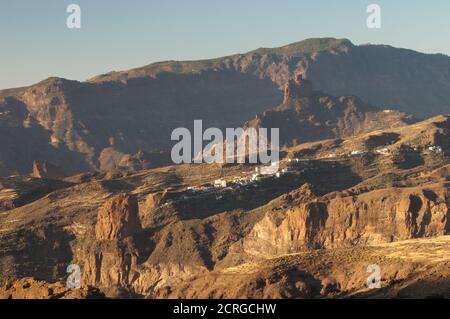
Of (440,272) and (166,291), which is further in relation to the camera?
(166,291)

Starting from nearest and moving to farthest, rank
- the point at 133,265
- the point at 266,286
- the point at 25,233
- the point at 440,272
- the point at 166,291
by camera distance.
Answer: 1. the point at 440,272
2. the point at 266,286
3. the point at 166,291
4. the point at 133,265
5. the point at 25,233

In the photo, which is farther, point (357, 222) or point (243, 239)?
point (243, 239)

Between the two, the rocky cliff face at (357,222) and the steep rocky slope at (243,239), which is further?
the rocky cliff face at (357,222)

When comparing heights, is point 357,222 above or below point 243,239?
above

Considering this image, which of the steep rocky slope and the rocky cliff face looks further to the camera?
the rocky cliff face
